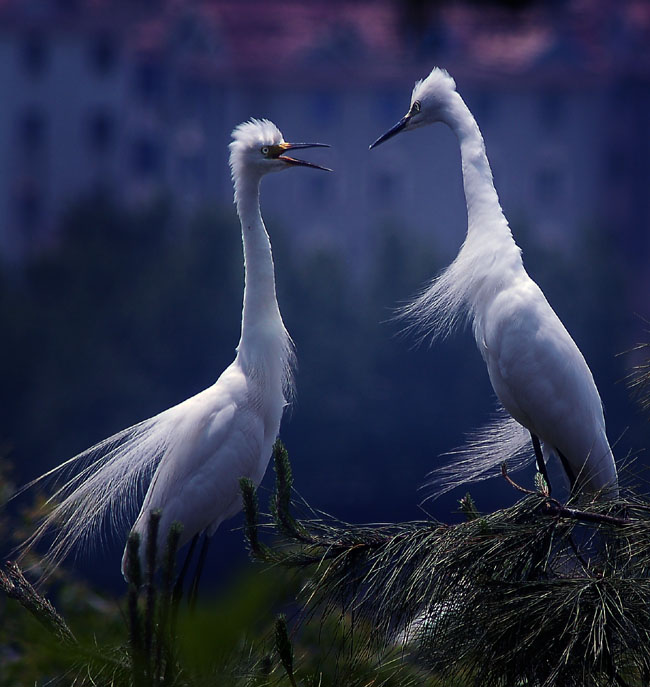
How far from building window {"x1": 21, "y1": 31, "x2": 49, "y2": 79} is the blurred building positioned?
4.73 feet

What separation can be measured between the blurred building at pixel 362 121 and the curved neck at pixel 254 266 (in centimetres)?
2222

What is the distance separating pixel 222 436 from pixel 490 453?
665mm

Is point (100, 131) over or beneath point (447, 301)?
over

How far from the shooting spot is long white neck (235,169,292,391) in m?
2.47

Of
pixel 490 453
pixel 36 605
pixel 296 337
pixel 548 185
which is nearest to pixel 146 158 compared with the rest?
pixel 296 337

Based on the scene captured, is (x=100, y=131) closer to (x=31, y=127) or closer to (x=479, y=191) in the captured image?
(x=31, y=127)

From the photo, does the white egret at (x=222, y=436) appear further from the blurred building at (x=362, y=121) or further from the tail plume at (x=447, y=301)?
the blurred building at (x=362, y=121)

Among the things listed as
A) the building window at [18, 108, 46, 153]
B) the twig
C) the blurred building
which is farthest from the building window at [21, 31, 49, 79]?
the twig

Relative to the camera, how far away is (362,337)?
23.4m

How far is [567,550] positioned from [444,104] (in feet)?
4.65

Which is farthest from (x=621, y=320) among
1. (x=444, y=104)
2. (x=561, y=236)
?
(x=444, y=104)

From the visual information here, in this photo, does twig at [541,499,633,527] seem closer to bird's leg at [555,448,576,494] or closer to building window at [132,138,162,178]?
bird's leg at [555,448,576,494]

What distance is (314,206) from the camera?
26547 millimetres

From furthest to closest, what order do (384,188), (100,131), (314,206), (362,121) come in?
1. (314,206)
2. (384,188)
3. (362,121)
4. (100,131)
